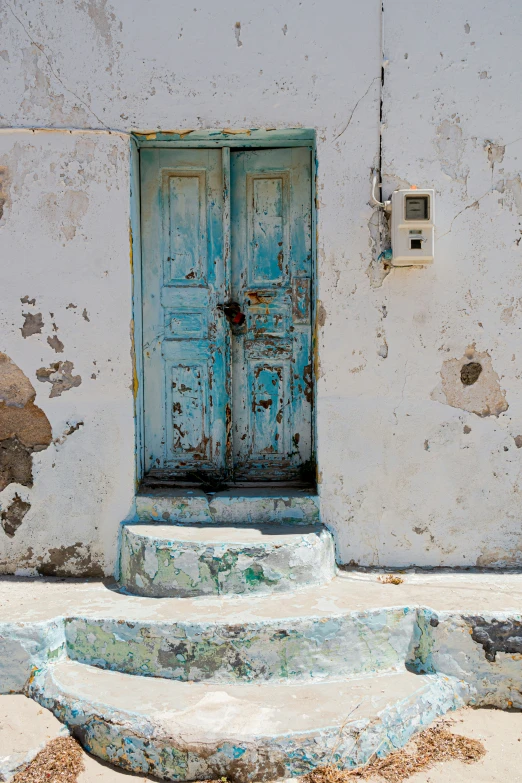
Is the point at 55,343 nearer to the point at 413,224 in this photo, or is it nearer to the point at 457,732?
the point at 413,224

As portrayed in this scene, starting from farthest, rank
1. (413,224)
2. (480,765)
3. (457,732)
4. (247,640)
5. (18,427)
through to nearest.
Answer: (18,427) < (413,224) < (247,640) < (457,732) < (480,765)

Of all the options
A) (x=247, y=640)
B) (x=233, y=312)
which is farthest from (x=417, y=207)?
(x=247, y=640)

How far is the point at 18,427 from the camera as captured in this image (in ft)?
13.3

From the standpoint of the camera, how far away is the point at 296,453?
14.4 feet

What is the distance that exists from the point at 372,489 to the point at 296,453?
0.57 meters

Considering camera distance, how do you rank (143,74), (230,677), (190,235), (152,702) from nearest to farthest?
(152,702) < (230,677) < (143,74) < (190,235)

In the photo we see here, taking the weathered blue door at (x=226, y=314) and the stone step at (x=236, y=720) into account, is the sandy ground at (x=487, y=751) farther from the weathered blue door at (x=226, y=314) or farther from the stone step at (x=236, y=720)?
the weathered blue door at (x=226, y=314)

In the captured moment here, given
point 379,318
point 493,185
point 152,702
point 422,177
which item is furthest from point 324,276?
point 152,702

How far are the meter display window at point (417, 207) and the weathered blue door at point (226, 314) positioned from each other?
27.6 inches

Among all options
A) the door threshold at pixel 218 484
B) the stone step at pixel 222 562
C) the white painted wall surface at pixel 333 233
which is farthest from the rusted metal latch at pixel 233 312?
the stone step at pixel 222 562

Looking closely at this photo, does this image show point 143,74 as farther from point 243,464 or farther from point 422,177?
point 243,464

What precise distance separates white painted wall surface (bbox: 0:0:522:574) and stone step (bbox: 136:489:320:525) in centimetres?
11

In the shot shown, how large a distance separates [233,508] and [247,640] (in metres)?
0.89

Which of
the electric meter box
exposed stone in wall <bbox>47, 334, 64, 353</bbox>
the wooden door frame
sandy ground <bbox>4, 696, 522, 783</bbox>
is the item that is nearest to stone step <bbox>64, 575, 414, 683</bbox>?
sandy ground <bbox>4, 696, 522, 783</bbox>
